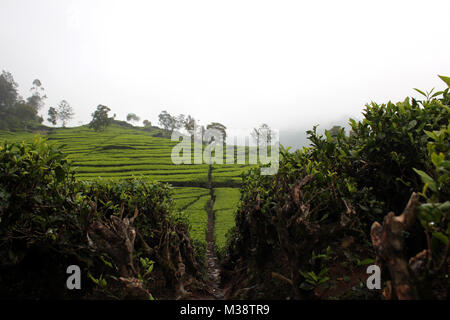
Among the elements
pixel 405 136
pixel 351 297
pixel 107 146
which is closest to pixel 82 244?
pixel 351 297

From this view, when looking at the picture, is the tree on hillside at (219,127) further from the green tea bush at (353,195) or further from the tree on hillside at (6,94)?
the green tea bush at (353,195)

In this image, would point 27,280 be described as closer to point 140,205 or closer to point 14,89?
point 140,205

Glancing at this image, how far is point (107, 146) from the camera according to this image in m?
30.4

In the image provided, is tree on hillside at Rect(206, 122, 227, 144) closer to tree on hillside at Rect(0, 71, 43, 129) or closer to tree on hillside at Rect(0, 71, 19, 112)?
tree on hillside at Rect(0, 71, 43, 129)

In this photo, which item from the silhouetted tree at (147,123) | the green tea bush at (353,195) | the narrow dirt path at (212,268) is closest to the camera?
the green tea bush at (353,195)

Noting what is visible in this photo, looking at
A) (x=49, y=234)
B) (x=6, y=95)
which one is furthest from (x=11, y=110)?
(x=49, y=234)

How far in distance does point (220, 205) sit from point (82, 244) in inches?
432

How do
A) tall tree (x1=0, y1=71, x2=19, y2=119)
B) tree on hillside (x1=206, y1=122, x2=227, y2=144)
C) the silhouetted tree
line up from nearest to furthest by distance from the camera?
tall tree (x1=0, y1=71, x2=19, y2=119) → tree on hillside (x1=206, y1=122, x2=227, y2=144) → the silhouetted tree

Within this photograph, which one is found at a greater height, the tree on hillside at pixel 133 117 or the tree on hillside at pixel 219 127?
the tree on hillside at pixel 133 117

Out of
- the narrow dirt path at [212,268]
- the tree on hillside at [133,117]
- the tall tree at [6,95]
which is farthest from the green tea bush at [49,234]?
the tree on hillside at [133,117]

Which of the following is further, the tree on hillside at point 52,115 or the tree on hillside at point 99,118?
the tree on hillside at point 52,115
